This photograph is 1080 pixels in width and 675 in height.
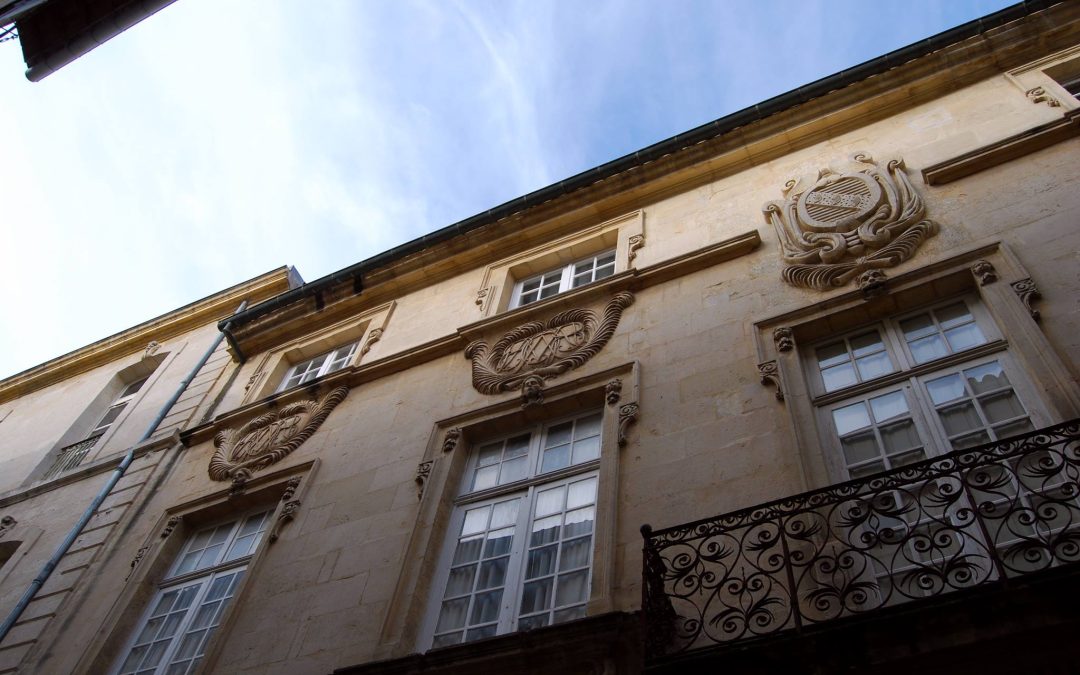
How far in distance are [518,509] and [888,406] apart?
2.98 meters

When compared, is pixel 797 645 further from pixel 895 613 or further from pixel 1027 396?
pixel 1027 396

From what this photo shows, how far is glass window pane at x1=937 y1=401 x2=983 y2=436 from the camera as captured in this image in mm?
6152

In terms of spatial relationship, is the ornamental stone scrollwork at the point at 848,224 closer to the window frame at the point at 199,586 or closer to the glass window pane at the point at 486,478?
the glass window pane at the point at 486,478

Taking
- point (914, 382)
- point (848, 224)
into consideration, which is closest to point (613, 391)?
point (914, 382)

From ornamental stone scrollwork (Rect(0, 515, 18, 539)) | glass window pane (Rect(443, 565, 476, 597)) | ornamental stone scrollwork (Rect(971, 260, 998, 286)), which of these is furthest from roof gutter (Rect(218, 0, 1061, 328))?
glass window pane (Rect(443, 565, 476, 597))

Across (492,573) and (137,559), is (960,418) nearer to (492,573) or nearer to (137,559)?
(492,573)

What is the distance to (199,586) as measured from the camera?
874 cm

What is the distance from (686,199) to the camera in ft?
35.0

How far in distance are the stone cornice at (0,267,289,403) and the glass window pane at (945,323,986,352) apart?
10408 mm

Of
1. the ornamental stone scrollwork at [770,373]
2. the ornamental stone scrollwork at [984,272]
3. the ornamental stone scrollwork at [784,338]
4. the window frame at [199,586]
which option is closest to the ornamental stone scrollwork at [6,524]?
the window frame at [199,586]

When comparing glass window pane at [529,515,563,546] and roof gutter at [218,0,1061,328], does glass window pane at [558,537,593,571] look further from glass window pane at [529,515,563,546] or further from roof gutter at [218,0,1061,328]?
roof gutter at [218,0,1061,328]

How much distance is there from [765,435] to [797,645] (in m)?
2.46

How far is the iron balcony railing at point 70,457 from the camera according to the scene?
12.6m

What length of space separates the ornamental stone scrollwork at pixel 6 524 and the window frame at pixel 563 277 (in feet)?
22.3
